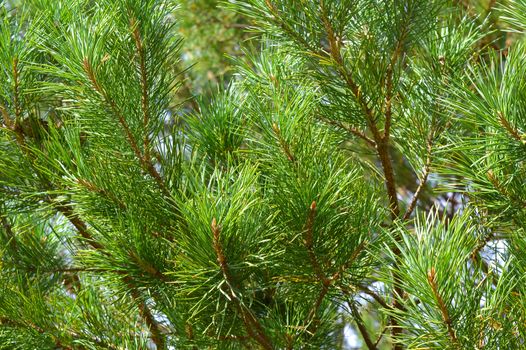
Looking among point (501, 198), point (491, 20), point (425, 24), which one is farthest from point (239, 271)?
point (491, 20)

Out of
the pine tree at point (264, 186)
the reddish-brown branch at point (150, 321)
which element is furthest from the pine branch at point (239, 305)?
the reddish-brown branch at point (150, 321)

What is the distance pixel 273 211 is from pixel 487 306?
27 cm

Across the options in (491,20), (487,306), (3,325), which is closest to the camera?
(487,306)

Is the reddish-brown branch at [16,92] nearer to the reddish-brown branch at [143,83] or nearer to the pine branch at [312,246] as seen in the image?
the reddish-brown branch at [143,83]

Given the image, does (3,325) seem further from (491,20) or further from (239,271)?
(491,20)

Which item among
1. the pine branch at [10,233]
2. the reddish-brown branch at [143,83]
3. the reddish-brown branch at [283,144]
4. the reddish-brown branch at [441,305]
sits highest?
the reddish-brown branch at [143,83]

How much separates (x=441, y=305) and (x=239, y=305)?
0.24 metres

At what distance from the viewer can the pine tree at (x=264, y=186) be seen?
948 mm

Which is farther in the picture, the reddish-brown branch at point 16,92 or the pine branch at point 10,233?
the pine branch at point 10,233

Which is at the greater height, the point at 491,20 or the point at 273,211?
the point at 491,20

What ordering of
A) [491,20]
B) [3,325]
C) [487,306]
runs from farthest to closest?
[491,20], [3,325], [487,306]

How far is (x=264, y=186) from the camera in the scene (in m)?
1.06

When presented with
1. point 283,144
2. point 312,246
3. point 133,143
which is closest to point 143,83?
point 133,143

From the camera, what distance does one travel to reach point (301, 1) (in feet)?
3.57
